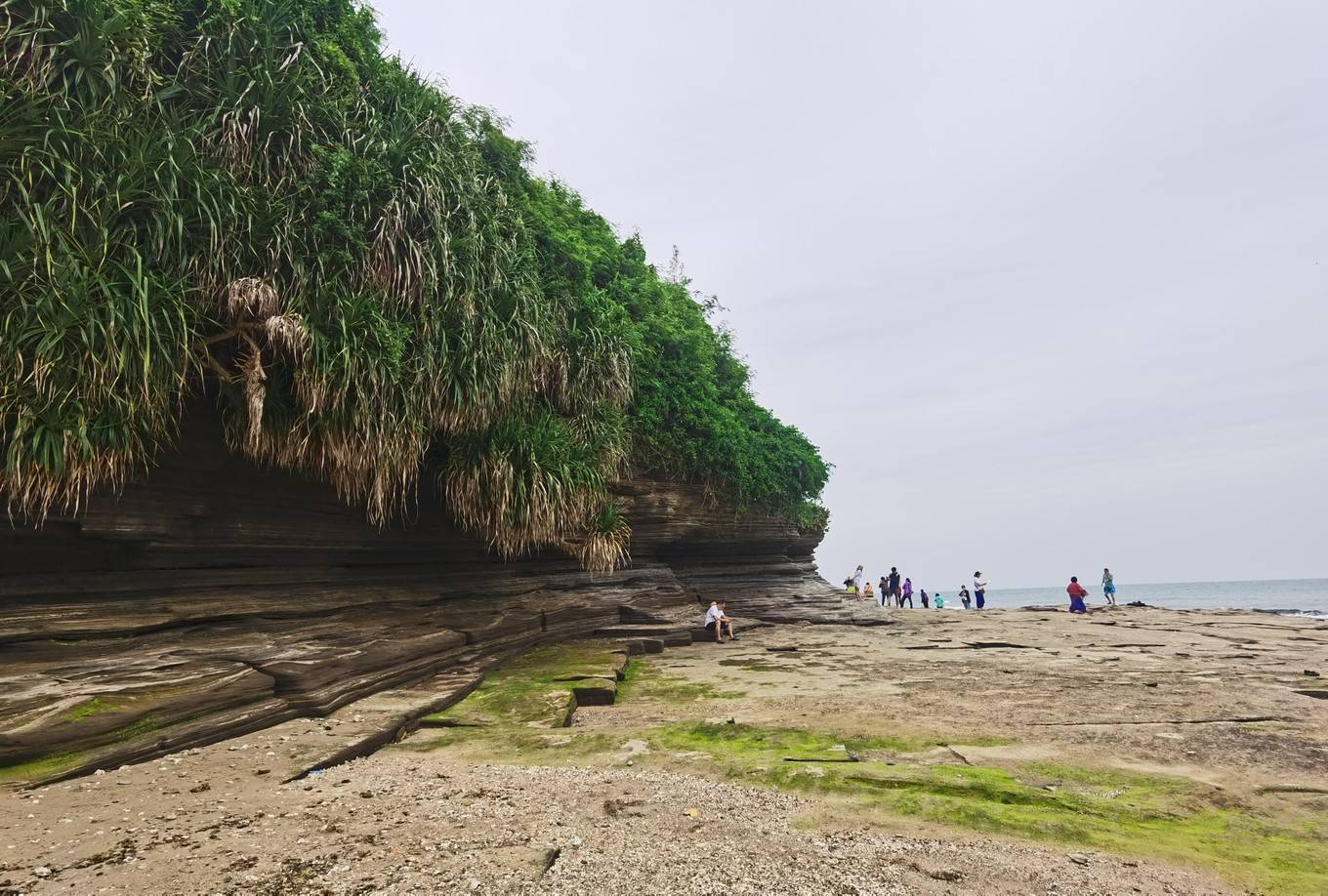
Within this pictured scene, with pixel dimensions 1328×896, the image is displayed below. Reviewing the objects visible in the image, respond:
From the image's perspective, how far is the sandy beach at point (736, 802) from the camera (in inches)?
136

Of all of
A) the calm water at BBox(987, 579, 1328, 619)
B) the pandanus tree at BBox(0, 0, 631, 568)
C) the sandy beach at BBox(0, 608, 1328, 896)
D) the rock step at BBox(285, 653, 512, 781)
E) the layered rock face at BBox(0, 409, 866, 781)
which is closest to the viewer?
the sandy beach at BBox(0, 608, 1328, 896)

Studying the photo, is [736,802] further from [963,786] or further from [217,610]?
[217,610]

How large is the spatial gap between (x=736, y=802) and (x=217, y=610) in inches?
244

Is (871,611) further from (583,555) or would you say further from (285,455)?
(285,455)

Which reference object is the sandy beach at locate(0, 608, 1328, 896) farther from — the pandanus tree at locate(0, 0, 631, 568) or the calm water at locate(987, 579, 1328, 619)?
the calm water at locate(987, 579, 1328, 619)

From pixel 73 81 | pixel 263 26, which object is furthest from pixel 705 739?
pixel 263 26

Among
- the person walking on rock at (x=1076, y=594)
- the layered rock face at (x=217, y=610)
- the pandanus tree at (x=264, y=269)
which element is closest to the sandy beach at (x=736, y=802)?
the layered rock face at (x=217, y=610)

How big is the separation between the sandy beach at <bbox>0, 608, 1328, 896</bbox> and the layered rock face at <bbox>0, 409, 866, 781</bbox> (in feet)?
1.69

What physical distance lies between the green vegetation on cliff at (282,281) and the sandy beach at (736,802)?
10.5ft

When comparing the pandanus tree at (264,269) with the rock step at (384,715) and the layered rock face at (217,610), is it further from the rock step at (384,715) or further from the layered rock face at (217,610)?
the rock step at (384,715)

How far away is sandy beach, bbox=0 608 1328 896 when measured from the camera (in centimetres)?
345

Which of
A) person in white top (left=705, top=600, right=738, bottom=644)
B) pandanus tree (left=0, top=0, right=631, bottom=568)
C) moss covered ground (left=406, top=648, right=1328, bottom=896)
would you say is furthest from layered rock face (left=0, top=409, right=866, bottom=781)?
person in white top (left=705, top=600, right=738, bottom=644)

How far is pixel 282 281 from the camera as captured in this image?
7.89 metres

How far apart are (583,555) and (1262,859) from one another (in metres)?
10.0
